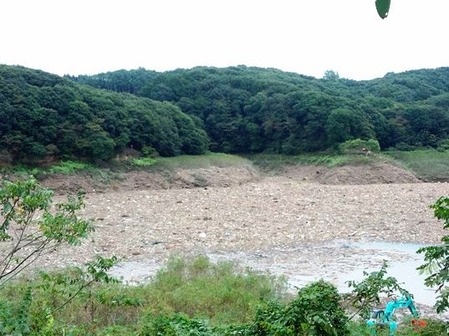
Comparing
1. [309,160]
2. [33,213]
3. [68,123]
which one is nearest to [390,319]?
[33,213]

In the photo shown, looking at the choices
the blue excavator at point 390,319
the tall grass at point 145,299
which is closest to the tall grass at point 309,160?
the tall grass at point 145,299

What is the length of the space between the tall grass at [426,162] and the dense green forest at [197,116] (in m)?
2.51

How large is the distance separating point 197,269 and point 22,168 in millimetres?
17267

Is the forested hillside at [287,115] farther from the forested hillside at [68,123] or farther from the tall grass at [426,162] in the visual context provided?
the forested hillside at [68,123]

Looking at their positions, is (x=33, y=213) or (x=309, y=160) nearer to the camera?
(x=33, y=213)

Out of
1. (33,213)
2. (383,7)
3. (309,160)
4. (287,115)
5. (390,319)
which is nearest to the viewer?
(383,7)

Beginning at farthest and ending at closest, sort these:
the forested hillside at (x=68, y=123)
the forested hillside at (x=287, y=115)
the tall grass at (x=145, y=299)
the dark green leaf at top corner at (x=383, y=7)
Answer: the forested hillside at (x=287, y=115) → the forested hillside at (x=68, y=123) → the tall grass at (x=145, y=299) → the dark green leaf at top corner at (x=383, y=7)

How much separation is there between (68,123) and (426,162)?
23.2 m

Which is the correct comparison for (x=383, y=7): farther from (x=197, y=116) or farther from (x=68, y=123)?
(x=197, y=116)

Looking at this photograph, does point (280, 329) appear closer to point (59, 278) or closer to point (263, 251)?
point (59, 278)

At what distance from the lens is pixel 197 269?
10.4 m

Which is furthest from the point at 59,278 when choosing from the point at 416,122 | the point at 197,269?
the point at 416,122

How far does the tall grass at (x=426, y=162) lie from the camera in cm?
3170

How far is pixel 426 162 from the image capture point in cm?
3322
